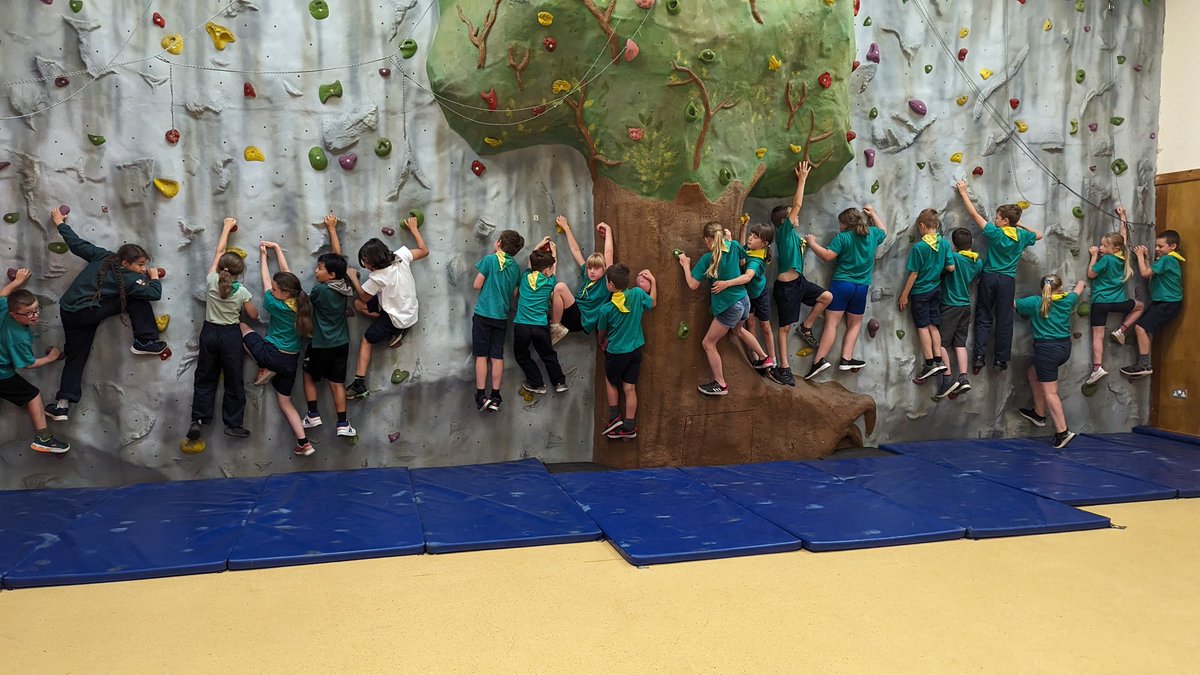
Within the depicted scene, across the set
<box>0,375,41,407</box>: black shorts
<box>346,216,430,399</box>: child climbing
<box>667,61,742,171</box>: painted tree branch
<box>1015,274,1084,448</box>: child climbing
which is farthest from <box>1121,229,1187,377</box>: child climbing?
<box>0,375,41,407</box>: black shorts

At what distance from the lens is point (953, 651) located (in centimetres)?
295

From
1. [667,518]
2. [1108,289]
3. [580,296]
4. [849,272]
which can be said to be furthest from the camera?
[1108,289]

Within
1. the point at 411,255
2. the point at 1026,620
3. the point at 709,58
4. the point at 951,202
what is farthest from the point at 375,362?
the point at 951,202

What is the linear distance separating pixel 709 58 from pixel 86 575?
14.5ft

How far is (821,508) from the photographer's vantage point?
461 centimetres

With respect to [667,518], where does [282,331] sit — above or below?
above

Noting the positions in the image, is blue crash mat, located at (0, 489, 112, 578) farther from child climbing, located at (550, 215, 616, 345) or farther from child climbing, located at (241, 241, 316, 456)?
child climbing, located at (550, 215, 616, 345)

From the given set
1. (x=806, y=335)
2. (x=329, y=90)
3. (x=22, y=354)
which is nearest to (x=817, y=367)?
(x=806, y=335)

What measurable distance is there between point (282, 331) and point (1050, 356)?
562 centimetres

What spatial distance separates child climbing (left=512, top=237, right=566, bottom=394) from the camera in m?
5.39

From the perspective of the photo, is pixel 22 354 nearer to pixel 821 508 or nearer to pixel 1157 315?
pixel 821 508

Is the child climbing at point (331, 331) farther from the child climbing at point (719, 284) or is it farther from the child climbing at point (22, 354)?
the child climbing at point (719, 284)

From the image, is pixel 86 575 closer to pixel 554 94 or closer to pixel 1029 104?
pixel 554 94

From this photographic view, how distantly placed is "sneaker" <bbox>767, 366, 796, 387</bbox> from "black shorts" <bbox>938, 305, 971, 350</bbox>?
138 cm
